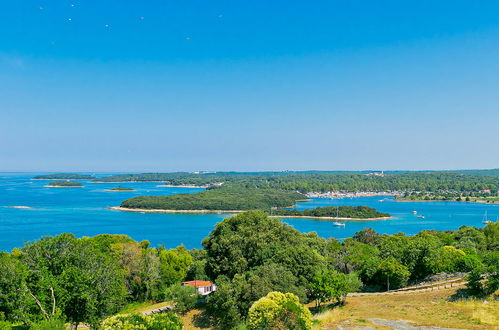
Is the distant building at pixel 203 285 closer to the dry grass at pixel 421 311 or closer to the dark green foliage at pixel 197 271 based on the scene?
the dark green foliage at pixel 197 271

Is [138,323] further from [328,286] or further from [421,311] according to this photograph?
[421,311]

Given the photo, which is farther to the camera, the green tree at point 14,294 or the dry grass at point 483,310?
the dry grass at point 483,310

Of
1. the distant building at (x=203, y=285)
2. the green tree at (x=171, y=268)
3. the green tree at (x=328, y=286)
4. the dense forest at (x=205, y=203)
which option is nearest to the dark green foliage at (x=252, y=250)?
the green tree at (x=328, y=286)

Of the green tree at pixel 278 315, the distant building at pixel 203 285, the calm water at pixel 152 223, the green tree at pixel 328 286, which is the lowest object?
the calm water at pixel 152 223

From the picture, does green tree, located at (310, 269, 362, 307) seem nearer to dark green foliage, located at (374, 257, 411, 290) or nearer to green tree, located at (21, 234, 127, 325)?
dark green foliage, located at (374, 257, 411, 290)

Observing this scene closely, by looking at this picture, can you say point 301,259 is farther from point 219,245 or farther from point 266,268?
point 219,245

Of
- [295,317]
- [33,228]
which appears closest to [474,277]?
[295,317]

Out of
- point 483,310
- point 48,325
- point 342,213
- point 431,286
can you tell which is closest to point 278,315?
point 48,325
